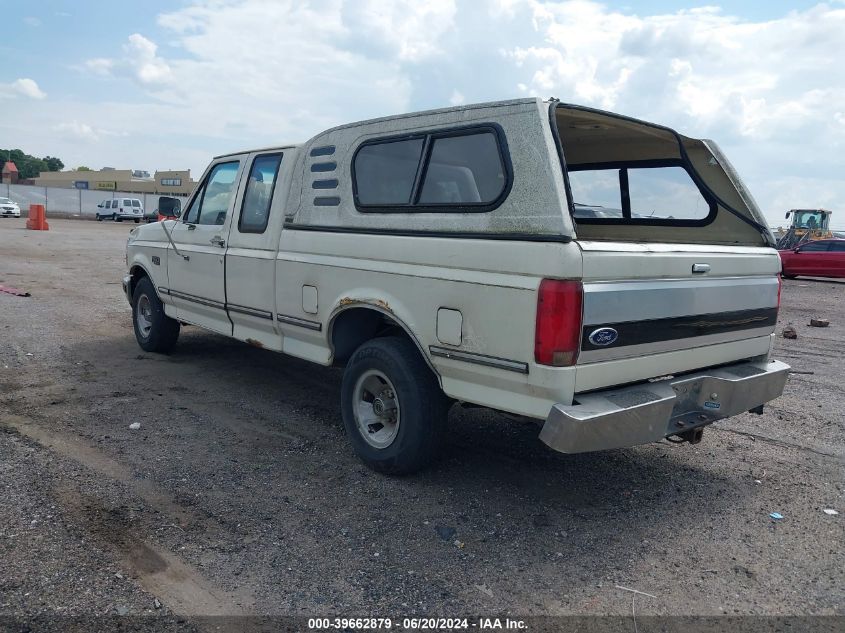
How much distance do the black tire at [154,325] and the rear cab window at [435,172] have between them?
11.4ft

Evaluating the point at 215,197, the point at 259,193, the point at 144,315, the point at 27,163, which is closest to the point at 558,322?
the point at 259,193

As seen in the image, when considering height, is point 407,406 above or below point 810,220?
below

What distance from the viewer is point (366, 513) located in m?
3.88

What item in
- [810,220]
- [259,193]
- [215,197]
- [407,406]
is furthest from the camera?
[810,220]

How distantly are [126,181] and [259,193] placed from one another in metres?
91.0

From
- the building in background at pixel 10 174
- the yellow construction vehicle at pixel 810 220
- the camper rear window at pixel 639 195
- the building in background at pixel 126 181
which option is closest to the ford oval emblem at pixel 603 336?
the camper rear window at pixel 639 195

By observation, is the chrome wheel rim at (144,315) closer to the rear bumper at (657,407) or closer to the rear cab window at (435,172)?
the rear cab window at (435,172)

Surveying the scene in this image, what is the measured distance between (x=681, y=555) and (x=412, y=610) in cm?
→ 149

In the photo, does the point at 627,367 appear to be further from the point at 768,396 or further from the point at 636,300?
the point at 768,396

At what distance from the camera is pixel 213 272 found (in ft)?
19.8

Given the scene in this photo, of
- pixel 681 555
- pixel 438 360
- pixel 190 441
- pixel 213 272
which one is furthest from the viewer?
pixel 213 272

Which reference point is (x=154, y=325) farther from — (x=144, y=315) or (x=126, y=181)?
(x=126, y=181)

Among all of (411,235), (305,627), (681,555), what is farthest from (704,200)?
(305,627)

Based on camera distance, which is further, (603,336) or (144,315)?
(144,315)
